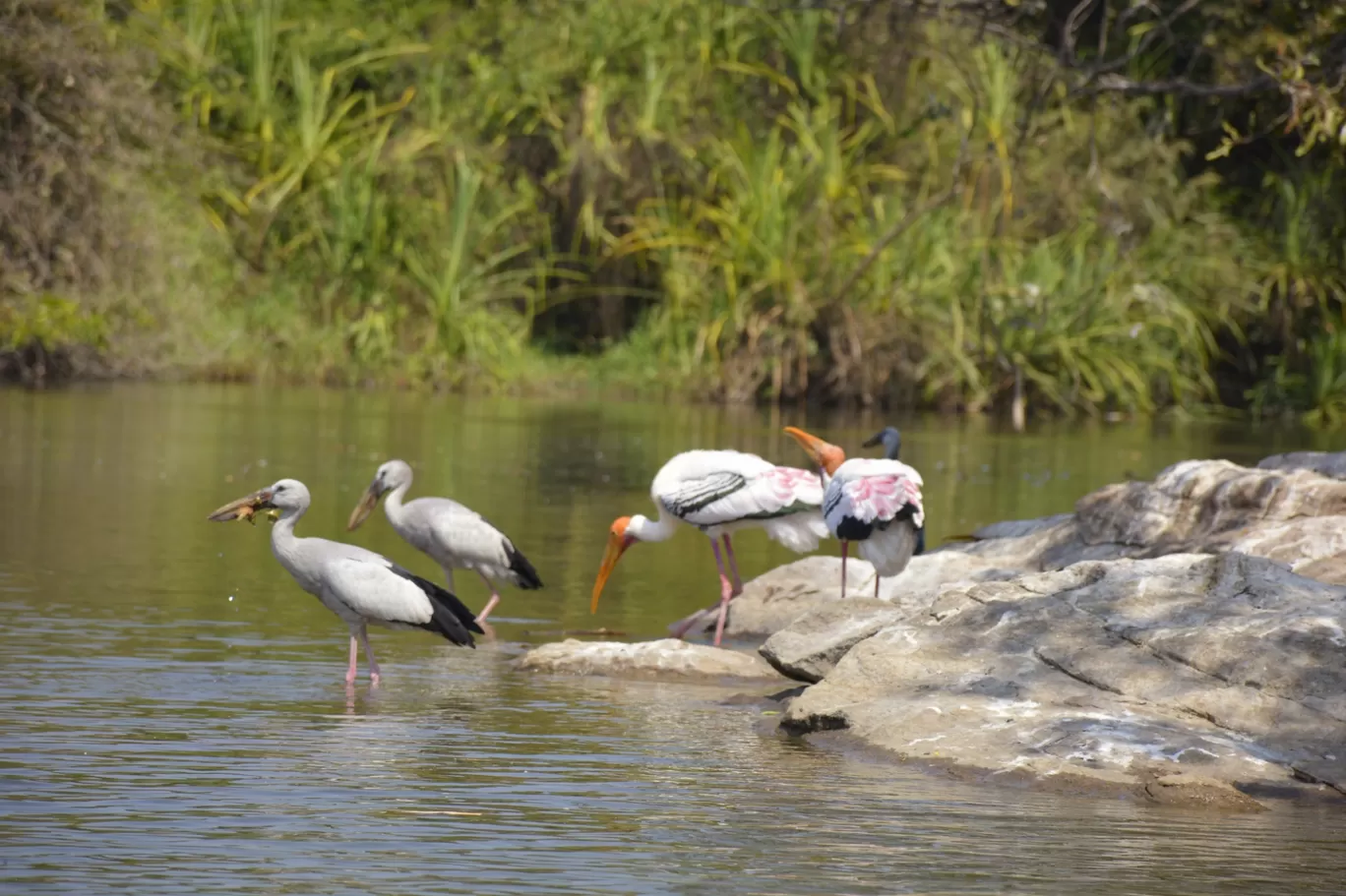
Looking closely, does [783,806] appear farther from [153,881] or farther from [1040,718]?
[153,881]

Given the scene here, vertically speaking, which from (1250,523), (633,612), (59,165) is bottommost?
(633,612)

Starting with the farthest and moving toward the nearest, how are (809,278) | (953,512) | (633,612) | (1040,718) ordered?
1. (809,278)
2. (953,512)
3. (633,612)
4. (1040,718)

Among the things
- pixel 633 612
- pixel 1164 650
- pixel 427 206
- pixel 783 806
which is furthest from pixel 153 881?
pixel 427 206

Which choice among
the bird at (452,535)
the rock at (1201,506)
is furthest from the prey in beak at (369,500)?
the rock at (1201,506)

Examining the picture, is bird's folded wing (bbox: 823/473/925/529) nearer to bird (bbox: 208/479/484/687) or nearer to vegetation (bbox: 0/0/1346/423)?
bird (bbox: 208/479/484/687)

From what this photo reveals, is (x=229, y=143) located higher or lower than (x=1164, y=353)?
higher

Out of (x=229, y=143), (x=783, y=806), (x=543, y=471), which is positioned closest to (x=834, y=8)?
(x=543, y=471)

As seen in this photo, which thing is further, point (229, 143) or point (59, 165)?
point (229, 143)

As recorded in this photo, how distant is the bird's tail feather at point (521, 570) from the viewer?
10.9 metres

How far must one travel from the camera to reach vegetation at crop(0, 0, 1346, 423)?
27.8 m

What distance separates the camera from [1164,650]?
7.73 meters

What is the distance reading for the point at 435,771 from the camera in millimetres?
6984

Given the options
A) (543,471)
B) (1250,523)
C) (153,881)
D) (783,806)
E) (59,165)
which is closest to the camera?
(153,881)

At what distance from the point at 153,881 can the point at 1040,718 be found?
3260 millimetres
